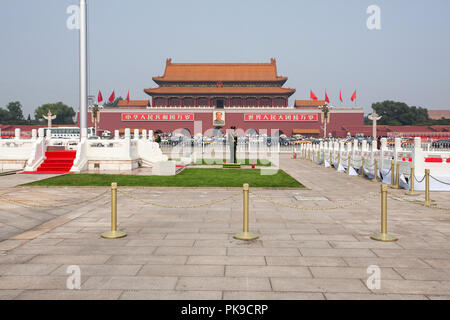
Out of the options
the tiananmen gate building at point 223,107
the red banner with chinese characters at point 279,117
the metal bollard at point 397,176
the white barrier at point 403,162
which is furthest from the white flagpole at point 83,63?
the red banner with chinese characters at point 279,117

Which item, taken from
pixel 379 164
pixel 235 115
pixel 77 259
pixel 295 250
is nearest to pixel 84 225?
pixel 77 259

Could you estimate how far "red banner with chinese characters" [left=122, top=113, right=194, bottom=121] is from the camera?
54531 mm

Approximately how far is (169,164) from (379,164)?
24.3ft

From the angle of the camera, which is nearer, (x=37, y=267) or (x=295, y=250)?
(x=37, y=267)

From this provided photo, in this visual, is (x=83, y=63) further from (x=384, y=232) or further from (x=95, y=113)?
(x=95, y=113)

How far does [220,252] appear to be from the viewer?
5148mm

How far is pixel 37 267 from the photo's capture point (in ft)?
14.8

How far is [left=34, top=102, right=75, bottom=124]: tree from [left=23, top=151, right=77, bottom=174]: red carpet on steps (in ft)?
247

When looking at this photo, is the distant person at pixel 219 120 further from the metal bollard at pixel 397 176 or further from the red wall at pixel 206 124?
the metal bollard at pixel 397 176

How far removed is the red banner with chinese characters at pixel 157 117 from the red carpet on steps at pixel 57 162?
38261mm

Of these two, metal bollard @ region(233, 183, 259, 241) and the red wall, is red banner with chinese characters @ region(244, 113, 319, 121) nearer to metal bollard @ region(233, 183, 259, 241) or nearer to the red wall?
the red wall

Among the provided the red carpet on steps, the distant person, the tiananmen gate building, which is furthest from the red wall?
the red carpet on steps

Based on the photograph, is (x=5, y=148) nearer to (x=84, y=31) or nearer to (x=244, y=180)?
(x=84, y=31)

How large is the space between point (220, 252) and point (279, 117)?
5060cm
